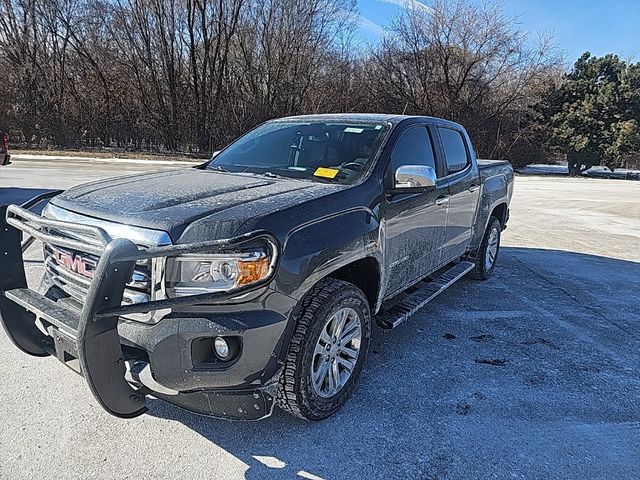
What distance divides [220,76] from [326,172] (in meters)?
28.9

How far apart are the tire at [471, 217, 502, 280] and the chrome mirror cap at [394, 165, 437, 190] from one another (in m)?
2.70

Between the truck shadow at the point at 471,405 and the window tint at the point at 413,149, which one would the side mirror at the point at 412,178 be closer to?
the window tint at the point at 413,149

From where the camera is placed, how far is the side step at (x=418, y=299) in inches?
144

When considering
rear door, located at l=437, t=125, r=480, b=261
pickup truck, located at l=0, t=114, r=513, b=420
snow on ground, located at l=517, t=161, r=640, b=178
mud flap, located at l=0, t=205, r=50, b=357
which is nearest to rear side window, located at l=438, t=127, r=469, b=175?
rear door, located at l=437, t=125, r=480, b=261

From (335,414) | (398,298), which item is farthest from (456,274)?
(335,414)

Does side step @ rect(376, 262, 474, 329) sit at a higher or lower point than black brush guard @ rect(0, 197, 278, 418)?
lower

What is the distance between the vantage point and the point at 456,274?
491 cm

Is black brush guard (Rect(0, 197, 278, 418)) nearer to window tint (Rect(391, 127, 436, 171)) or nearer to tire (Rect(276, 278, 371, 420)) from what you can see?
tire (Rect(276, 278, 371, 420))

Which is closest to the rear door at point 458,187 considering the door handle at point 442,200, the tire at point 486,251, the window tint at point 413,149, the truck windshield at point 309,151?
the door handle at point 442,200

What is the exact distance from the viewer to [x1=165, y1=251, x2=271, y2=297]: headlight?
7.66 feet

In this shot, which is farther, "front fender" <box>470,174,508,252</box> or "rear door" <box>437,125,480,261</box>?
"front fender" <box>470,174,508,252</box>

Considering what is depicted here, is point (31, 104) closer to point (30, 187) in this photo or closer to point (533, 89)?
point (30, 187)

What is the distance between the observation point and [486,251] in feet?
19.5

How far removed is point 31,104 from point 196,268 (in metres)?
32.4
